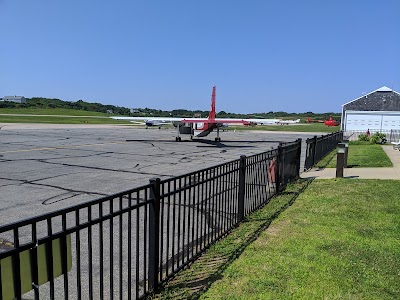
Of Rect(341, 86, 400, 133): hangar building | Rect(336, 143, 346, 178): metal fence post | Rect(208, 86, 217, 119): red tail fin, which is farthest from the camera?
Rect(341, 86, 400, 133): hangar building

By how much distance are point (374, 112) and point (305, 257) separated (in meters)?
48.8

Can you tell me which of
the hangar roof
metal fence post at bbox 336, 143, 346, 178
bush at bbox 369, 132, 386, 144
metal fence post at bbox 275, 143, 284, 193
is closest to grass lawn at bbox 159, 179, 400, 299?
metal fence post at bbox 275, 143, 284, 193

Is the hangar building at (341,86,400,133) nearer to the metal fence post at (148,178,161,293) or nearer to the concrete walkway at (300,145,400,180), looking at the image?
the concrete walkway at (300,145,400,180)

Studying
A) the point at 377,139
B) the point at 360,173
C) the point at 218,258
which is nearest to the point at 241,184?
the point at 218,258

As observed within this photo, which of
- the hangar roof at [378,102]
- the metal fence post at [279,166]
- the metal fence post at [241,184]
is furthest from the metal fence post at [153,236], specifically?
the hangar roof at [378,102]

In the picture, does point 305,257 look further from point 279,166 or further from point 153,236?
point 279,166

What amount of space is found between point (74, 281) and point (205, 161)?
41.5 ft

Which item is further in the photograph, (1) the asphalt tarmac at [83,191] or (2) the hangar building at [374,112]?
(2) the hangar building at [374,112]

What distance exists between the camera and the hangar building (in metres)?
47.7

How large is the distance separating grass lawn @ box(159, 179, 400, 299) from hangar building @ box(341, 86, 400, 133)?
44.0 meters

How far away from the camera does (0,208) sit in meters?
7.38

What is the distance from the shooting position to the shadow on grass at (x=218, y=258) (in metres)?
4.19

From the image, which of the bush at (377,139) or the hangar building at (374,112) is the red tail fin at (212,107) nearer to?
the bush at (377,139)

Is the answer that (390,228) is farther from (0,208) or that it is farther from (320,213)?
(0,208)
